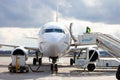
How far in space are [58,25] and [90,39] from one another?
117 inches

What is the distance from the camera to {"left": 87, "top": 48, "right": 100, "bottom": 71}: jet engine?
30.8m

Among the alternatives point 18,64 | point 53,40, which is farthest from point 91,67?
point 18,64

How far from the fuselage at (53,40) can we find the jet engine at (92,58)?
3166 mm

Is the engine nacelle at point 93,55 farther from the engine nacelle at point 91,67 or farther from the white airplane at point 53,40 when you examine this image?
the white airplane at point 53,40

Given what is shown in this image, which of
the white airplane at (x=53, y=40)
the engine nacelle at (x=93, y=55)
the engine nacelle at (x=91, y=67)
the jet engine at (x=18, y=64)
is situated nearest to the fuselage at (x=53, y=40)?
the white airplane at (x=53, y=40)

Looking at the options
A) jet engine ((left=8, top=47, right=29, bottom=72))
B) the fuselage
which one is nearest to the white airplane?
the fuselage

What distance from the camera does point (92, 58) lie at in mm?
31453

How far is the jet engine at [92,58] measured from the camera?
101 feet

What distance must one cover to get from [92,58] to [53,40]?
6.26 meters

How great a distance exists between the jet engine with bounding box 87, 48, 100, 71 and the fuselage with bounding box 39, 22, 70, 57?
3.17 metres

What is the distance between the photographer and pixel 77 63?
30031 millimetres

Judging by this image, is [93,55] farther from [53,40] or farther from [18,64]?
[18,64]

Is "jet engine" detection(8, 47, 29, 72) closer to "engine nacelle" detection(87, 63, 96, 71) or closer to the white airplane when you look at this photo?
the white airplane

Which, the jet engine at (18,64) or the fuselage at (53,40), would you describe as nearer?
the fuselage at (53,40)
